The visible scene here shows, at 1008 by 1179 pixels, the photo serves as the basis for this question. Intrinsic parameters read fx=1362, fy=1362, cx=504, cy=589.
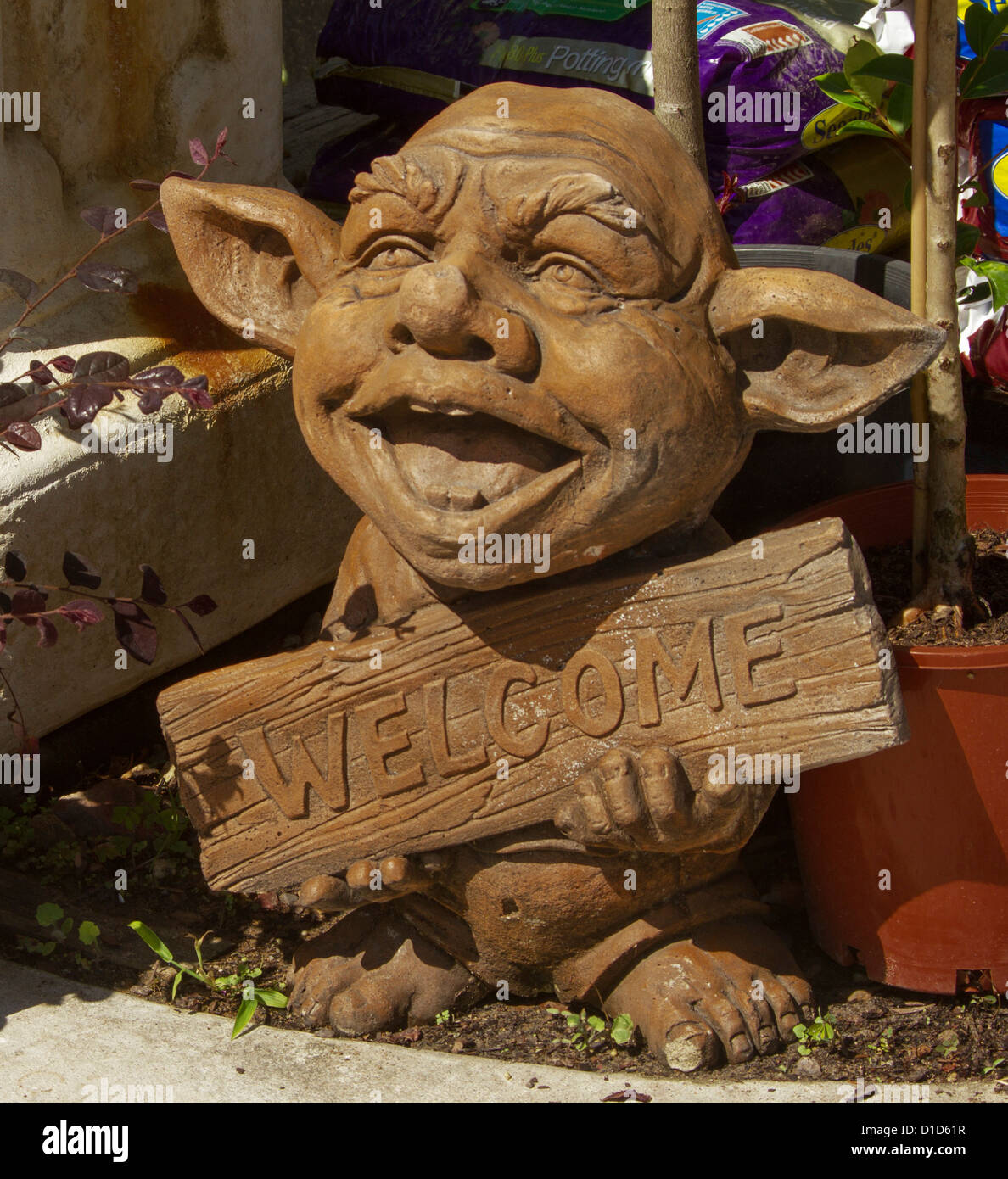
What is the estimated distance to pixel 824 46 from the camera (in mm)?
3824

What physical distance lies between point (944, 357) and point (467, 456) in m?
1.13

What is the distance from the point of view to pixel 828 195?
3.83 meters

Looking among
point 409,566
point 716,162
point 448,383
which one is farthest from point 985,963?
point 716,162

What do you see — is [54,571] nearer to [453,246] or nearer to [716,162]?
[453,246]

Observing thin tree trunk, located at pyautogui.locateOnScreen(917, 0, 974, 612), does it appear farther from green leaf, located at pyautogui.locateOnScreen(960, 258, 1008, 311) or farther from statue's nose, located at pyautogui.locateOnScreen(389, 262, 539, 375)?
statue's nose, located at pyautogui.locateOnScreen(389, 262, 539, 375)

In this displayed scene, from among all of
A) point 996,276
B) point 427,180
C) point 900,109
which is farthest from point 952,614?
point 427,180

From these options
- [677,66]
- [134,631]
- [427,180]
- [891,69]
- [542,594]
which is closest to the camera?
[427,180]

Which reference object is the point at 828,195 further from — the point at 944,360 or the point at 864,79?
the point at 944,360

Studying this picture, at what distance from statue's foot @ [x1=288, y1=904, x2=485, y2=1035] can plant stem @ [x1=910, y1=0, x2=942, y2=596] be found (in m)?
1.23

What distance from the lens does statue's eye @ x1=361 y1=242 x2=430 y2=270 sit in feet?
7.20

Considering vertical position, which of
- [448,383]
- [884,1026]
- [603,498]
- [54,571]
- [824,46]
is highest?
[824,46]

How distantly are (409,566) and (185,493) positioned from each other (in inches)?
37.4

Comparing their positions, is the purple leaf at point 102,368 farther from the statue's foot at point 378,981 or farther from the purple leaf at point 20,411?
the statue's foot at point 378,981

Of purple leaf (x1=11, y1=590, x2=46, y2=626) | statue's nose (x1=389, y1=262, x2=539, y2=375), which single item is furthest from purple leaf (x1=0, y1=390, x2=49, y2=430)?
statue's nose (x1=389, y1=262, x2=539, y2=375)
